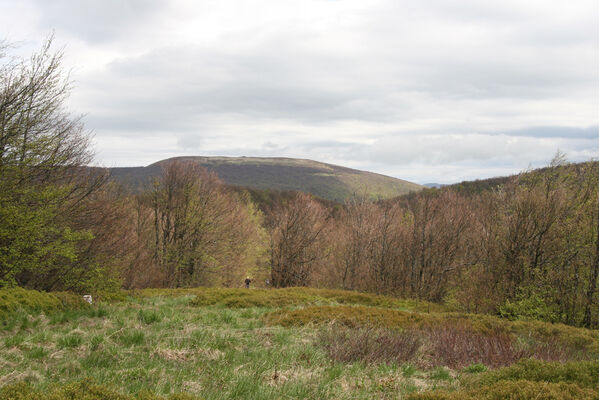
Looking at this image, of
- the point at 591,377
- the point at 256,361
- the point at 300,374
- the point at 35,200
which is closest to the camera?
the point at 591,377

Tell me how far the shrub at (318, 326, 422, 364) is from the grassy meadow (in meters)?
0.03

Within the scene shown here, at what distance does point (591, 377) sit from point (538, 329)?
32.1 ft

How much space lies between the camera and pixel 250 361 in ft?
19.8

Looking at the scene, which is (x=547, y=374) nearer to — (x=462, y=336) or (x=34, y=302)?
(x=462, y=336)

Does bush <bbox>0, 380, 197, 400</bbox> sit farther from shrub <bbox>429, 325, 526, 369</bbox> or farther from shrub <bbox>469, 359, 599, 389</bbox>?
shrub <bbox>429, 325, 526, 369</bbox>

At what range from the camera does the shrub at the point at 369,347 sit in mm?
7000

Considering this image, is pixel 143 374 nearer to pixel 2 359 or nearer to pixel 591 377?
pixel 2 359

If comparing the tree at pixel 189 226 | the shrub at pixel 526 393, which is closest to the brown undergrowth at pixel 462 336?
the shrub at pixel 526 393

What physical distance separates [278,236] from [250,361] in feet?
87.5

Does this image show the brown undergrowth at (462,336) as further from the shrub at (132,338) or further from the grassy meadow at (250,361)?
the shrub at (132,338)

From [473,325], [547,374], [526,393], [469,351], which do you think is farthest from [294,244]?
[526,393]

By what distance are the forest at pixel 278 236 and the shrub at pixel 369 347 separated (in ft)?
35.3

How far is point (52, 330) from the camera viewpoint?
7.62 metres

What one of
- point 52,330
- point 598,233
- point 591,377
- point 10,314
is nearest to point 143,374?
point 52,330
